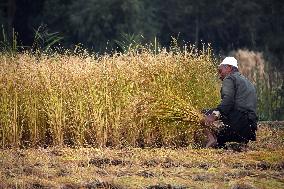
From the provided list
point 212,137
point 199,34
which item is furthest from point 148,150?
point 199,34

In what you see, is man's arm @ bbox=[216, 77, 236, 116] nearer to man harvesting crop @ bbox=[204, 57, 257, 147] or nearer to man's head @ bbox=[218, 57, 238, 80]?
man harvesting crop @ bbox=[204, 57, 257, 147]

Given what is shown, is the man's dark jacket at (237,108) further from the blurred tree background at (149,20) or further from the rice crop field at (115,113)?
the blurred tree background at (149,20)

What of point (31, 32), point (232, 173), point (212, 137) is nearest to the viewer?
point (232, 173)

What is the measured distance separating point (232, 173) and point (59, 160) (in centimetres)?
187

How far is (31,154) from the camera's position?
7.59 m

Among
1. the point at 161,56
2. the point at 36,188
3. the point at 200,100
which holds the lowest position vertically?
the point at 36,188

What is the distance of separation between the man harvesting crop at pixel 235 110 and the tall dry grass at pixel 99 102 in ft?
1.11

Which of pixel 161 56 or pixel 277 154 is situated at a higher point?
pixel 161 56

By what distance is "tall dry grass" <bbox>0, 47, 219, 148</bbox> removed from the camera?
8289 mm

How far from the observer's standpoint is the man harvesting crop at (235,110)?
27.0 feet

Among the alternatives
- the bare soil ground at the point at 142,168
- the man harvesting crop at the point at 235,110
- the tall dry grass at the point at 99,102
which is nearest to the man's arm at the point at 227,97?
the man harvesting crop at the point at 235,110

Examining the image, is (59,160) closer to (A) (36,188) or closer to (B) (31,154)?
(B) (31,154)

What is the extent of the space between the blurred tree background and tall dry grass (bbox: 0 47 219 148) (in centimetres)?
2478

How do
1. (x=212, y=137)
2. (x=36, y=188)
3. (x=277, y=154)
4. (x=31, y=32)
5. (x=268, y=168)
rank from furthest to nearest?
(x=31, y=32)
(x=212, y=137)
(x=277, y=154)
(x=268, y=168)
(x=36, y=188)
